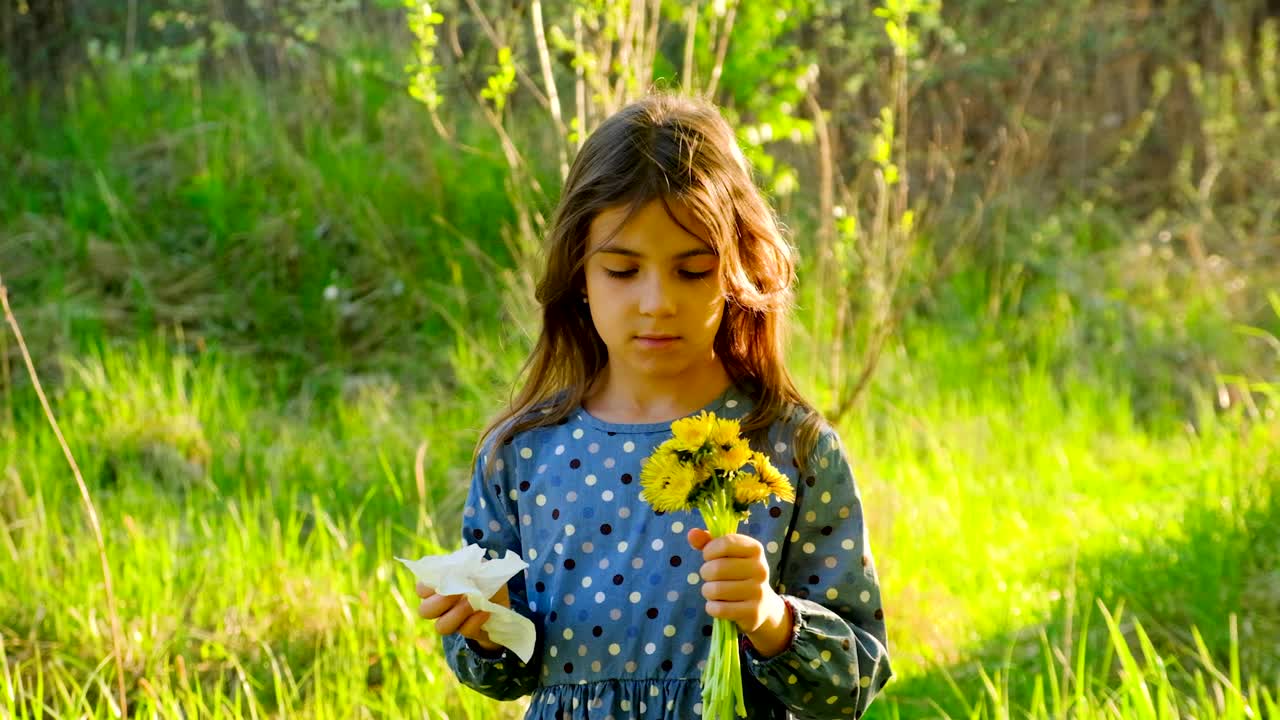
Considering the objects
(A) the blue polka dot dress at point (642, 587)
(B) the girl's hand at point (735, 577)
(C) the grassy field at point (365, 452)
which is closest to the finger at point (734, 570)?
(B) the girl's hand at point (735, 577)

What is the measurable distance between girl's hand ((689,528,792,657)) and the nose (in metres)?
0.33

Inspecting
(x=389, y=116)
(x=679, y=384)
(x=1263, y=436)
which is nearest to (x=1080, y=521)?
(x=1263, y=436)

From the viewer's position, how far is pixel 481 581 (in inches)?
65.6

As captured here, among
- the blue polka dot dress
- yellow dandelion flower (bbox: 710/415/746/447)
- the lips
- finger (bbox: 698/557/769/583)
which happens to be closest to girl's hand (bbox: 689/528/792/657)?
finger (bbox: 698/557/769/583)

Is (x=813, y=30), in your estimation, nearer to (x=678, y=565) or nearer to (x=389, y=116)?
(x=389, y=116)

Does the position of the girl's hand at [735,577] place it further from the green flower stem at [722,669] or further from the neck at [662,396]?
the neck at [662,396]

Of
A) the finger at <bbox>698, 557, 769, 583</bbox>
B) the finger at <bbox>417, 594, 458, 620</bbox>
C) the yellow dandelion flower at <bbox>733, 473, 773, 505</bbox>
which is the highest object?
the yellow dandelion flower at <bbox>733, 473, 773, 505</bbox>

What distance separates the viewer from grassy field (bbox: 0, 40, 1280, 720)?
2.87m

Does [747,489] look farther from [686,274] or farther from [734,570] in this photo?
[686,274]

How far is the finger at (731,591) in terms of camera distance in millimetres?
1466

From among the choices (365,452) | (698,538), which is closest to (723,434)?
(698,538)

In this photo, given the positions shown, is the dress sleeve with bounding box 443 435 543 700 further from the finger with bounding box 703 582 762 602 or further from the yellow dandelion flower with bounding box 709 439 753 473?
the yellow dandelion flower with bounding box 709 439 753 473

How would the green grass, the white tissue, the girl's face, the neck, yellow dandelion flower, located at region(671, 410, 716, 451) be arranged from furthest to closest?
the green grass
the neck
the girl's face
the white tissue
yellow dandelion flower, located at region(671, 410, 716, 451)

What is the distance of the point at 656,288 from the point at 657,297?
12mm
